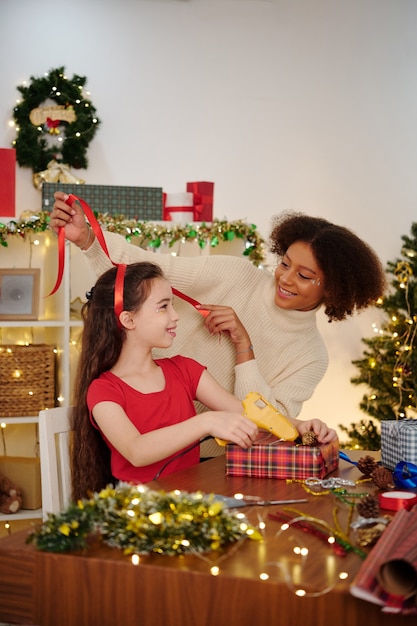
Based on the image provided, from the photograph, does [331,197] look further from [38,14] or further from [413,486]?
[413,486]

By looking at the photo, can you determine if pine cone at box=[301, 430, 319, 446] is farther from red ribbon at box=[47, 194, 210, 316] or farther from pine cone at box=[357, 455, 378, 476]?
red ribbon at box=[47, 194, 210, 316]

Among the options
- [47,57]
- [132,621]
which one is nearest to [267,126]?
[47,57]

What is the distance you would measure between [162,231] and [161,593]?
2.84 meters

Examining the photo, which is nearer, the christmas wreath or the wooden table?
the wooden table

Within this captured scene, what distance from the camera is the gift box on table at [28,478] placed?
402 centimetres

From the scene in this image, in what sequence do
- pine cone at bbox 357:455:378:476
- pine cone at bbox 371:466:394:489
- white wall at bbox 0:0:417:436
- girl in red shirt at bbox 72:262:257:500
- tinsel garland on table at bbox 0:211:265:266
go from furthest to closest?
1. white wall at bbox 0:0:417:436
2. tinsel garland on table at bbox 0:211:265:266
3. girl in red shirt at bbox 72:262:257:500
4. pine cone at bbox 357:455:378:476
5. pine cone at bbox 371:466:394:489

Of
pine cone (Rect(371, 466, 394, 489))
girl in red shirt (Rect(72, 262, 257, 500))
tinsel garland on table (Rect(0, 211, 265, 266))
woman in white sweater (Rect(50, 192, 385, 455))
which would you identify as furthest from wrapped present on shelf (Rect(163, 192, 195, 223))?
pine cone (Rect(371, 466, 394, 489))

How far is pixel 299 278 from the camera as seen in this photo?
2562 mm

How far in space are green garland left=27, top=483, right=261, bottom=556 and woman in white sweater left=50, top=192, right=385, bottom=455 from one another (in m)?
1.20

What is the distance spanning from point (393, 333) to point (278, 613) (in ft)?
11.9

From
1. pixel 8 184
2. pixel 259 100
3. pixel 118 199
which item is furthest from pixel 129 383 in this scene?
pixel 259 100

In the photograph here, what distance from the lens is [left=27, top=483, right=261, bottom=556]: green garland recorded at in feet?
4.06

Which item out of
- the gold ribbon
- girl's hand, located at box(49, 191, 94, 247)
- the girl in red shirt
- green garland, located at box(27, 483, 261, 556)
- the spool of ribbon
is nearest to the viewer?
green garland, located at box(27, 483, 261, 556)

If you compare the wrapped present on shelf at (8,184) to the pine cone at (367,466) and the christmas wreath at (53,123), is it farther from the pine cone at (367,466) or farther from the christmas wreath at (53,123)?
the pine cone at (367,466)
